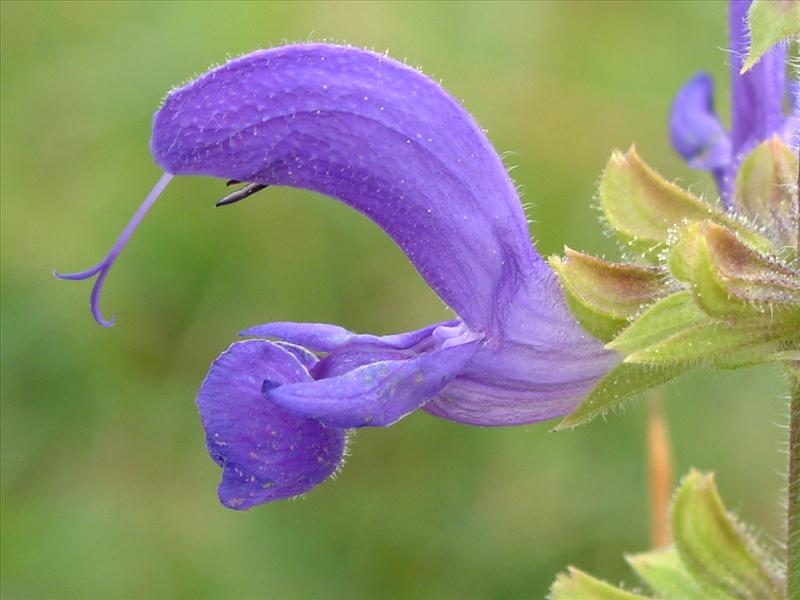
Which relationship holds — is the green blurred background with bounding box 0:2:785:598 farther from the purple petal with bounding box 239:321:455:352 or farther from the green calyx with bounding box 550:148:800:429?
the purple petal with bounding box 239:321:455:352

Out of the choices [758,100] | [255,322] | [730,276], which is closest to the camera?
[730,276]

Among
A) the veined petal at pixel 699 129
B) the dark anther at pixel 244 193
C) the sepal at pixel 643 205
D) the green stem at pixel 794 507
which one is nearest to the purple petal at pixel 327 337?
the dark anther at pixel 244 193

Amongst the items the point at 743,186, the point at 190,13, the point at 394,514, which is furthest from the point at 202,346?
the point at 743,186

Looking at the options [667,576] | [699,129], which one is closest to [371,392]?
[667,576]

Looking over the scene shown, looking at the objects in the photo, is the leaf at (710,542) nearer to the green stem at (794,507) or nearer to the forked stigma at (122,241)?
the green stem at (794,507)

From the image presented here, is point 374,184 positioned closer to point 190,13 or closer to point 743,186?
point 743,186

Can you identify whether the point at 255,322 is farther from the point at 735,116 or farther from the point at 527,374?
the point at 527,374
